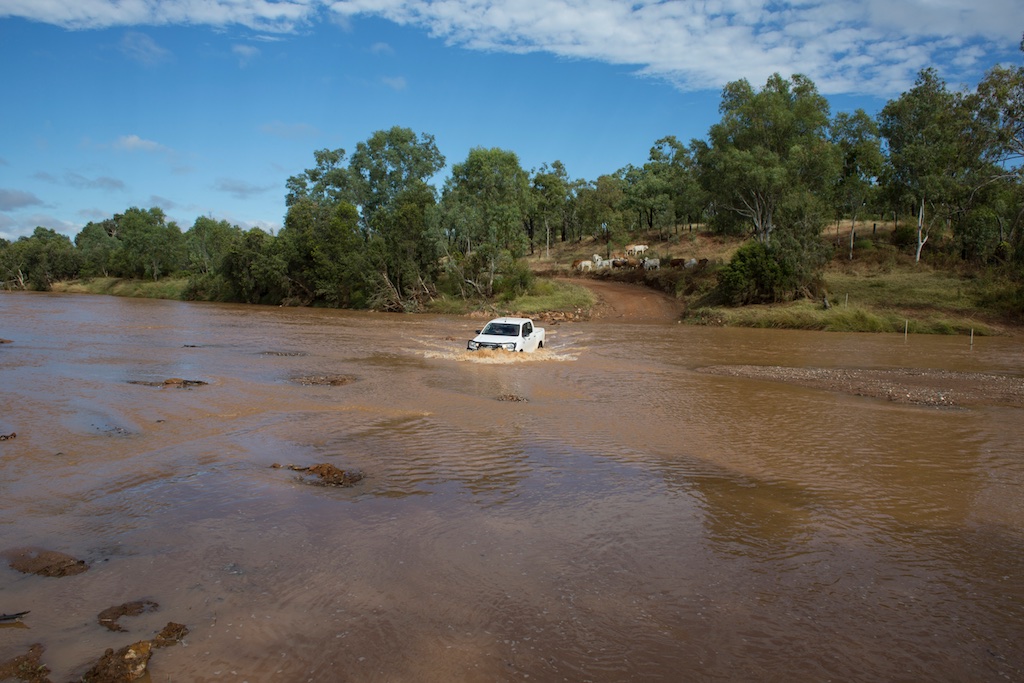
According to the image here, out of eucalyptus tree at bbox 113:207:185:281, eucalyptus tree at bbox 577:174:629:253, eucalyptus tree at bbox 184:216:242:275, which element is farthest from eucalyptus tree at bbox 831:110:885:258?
eucalyptus tree at bbox 113:207:185:281

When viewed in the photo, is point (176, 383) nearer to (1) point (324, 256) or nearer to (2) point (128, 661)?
(2) point (128, 661)

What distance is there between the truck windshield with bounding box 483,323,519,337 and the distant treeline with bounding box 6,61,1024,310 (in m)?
18.4

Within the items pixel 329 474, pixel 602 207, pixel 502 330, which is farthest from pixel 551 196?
pixel 329 474

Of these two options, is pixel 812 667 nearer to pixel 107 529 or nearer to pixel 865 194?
pixel 107 529

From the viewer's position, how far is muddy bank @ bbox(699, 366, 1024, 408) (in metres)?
15.2

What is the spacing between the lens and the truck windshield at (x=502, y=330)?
2341 centimetres

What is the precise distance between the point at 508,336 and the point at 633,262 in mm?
37390

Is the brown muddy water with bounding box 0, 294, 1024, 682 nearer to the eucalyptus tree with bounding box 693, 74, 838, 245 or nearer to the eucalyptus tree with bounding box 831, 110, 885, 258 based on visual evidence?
the eucalyptus tree with bounding box 693, 74, 838, 245

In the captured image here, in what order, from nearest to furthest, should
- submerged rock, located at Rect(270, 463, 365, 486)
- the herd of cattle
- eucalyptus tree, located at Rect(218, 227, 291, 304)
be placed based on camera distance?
submerged rock, located at Rect(270, 463, 365, 486) < the herd of cattle < eucalyptus tree, located at Rect(218, 227, 291, 304)

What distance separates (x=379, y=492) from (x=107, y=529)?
2.90m

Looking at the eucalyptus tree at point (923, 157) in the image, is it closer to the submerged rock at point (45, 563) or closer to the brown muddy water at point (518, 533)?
the brown muddy water at point (518, 533)

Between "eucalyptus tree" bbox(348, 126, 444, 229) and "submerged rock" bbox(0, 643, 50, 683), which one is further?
"eucalyptus tree" bbox(348, 126, 444, 229)

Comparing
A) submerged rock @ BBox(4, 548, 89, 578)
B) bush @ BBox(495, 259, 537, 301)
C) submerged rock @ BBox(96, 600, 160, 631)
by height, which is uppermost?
bush @ BBox(495, 259, 537, 301)

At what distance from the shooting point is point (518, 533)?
6762 mm
